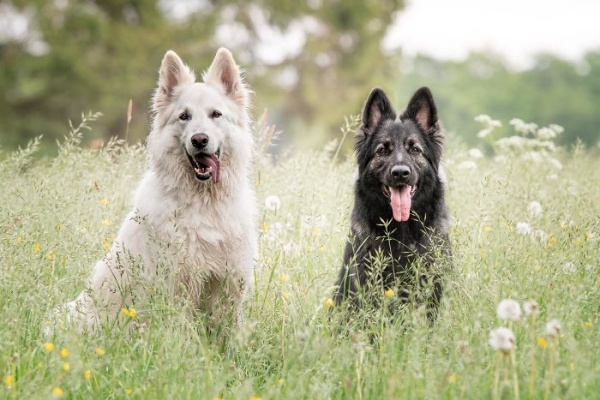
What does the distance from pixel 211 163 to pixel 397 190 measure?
125 centimetres

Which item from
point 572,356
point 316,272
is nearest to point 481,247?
point 316,272

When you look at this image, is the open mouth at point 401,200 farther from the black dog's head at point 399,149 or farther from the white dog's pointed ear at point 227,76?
the white dog's pointed ear at point 227,76

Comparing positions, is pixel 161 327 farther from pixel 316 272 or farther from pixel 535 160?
pixel 535 160

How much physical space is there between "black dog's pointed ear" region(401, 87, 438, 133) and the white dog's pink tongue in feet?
1.92

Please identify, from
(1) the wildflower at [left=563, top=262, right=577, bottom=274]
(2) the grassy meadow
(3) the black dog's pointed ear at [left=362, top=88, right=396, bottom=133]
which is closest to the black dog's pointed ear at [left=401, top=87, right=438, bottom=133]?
(3) the black dog's pointed ear at [left=362, top=88, right=396, bottom=133]

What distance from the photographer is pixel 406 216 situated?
441cm

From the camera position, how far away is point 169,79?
457 cm

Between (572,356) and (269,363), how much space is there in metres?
1.64

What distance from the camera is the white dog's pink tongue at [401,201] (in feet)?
14.5

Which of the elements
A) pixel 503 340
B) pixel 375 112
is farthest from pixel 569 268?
pixel 375 112

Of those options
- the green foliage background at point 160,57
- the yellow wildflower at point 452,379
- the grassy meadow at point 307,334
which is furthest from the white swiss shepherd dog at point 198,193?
the green foliage background at point 160,57

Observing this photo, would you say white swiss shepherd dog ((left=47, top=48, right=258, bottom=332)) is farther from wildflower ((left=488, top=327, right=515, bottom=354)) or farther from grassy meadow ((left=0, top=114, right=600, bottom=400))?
wildflower ((left=488, top=327, right=515, bottom=354))

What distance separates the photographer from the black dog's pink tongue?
4.33 metres

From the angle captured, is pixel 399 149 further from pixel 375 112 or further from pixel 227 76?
pixel 227 76
